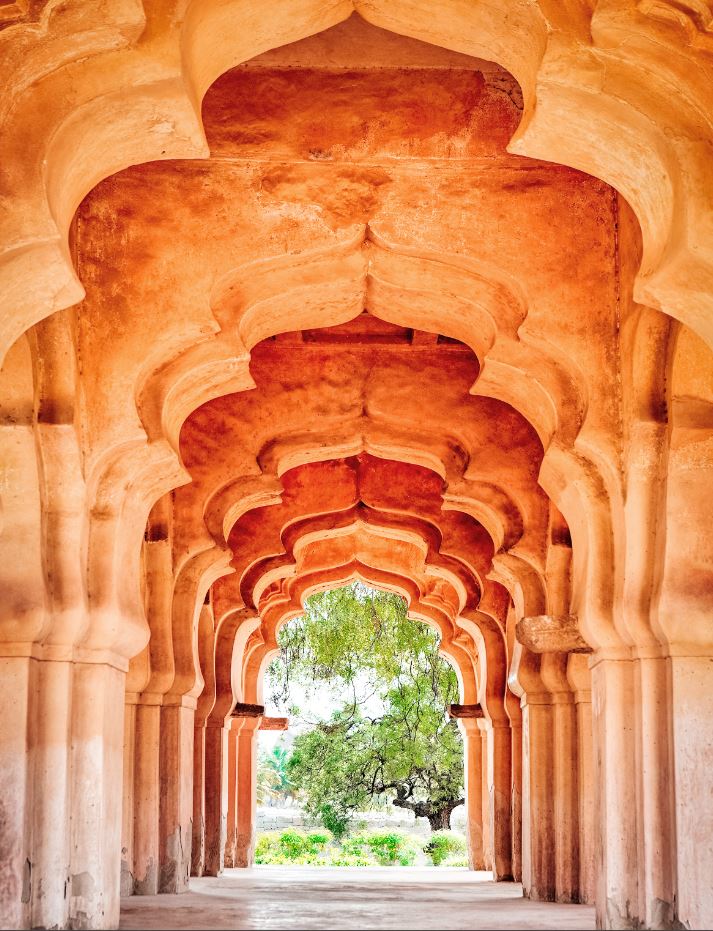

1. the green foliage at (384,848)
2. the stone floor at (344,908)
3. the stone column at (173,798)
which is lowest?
the green foliage at (384,848)

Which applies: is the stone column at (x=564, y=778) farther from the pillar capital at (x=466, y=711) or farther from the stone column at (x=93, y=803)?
the pillar capital at (x=466, y=711)

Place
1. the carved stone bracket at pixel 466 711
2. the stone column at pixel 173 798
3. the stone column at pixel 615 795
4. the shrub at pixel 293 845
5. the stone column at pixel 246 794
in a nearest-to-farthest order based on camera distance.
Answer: the stone column at pixel 615 795
the stone column at pixel 173 798
the carved stone bracket at pixel 466 711
the stone column at pixel 246 794
the shrub at pixel 293 845

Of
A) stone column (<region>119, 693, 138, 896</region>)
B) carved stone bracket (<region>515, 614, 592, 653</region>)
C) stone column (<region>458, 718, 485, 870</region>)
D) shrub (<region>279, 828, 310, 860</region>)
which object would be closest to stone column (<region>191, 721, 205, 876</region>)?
stone column (<region>119, 693, 138, 896</region>)

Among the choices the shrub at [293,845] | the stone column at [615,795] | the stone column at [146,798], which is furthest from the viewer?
the shrub at [293,845]

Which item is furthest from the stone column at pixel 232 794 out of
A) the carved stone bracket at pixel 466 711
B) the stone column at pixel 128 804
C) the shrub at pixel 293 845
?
the shrub at pixel 293 845

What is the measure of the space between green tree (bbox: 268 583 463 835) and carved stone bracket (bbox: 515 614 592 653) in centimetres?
1468

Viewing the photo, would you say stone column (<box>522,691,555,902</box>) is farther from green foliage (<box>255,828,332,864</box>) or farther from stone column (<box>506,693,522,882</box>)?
green foliage (<box>255,828,332,864</box>)

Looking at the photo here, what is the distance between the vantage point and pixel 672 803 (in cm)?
804

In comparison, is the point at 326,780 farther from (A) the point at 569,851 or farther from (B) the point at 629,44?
(B) the point at 629,44

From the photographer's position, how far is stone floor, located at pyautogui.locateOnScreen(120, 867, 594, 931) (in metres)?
8.98

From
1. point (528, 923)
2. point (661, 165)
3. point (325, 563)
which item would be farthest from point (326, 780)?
point (661, 165)

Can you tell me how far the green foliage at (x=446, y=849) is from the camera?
28.2m

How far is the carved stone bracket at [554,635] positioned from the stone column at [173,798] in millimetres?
3587

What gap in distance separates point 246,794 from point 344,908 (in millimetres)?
9550
